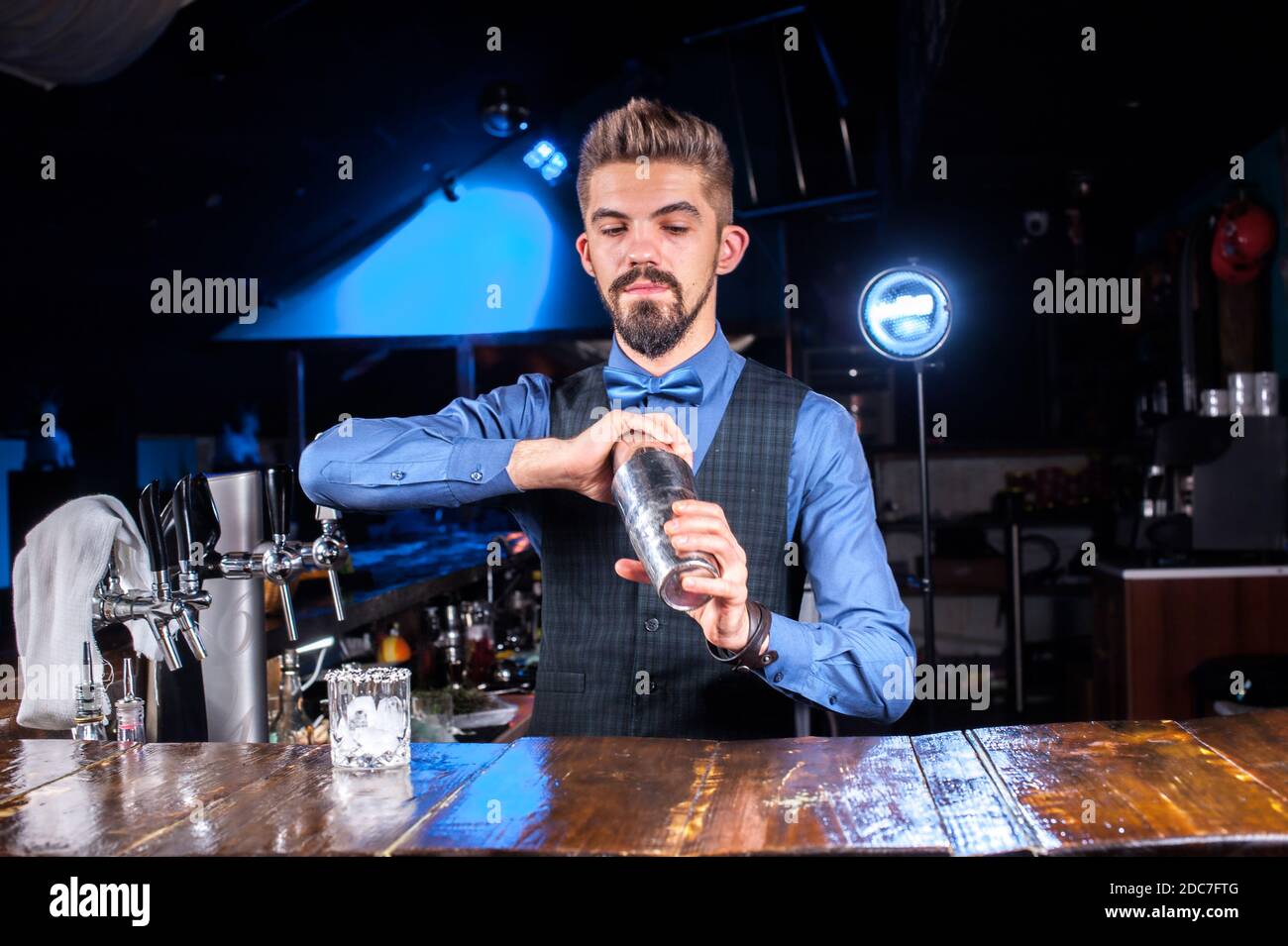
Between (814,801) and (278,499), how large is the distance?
0.94 m

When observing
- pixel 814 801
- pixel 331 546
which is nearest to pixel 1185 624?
pixel 331 546

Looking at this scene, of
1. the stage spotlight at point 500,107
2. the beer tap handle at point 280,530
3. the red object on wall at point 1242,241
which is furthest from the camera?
the red object on wall at point 1242,241

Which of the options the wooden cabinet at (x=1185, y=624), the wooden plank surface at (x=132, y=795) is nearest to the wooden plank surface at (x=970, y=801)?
the wooden plank surface at (x=132, y=795)

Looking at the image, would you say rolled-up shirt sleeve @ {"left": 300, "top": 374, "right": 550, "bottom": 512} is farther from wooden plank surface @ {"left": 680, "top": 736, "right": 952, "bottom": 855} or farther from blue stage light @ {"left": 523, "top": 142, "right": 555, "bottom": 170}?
blue stage light @ {"left": 523, "top": 142, "right": 555, "bottom": 170}

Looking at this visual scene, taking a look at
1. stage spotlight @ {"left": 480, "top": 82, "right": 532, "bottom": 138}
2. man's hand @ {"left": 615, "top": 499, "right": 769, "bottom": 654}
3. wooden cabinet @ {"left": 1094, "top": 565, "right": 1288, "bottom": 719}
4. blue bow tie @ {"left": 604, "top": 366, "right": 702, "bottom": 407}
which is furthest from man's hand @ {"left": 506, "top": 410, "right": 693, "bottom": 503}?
stage spotlight @ {"left": 480, "top": 82, "right": 532, "bottom": 138}

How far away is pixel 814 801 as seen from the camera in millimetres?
1002

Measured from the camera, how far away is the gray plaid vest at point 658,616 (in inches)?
64.8

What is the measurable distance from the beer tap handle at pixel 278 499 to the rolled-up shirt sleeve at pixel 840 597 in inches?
28.0

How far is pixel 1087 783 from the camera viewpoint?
103cm

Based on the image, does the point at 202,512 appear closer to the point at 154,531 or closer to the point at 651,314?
the point at 154,531

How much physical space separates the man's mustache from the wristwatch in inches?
23.1

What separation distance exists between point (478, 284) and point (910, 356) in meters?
3.75

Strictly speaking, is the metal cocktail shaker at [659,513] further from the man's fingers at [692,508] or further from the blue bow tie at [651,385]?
the blue bow tie at [651,385]

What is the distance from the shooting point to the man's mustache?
68.1 inches
